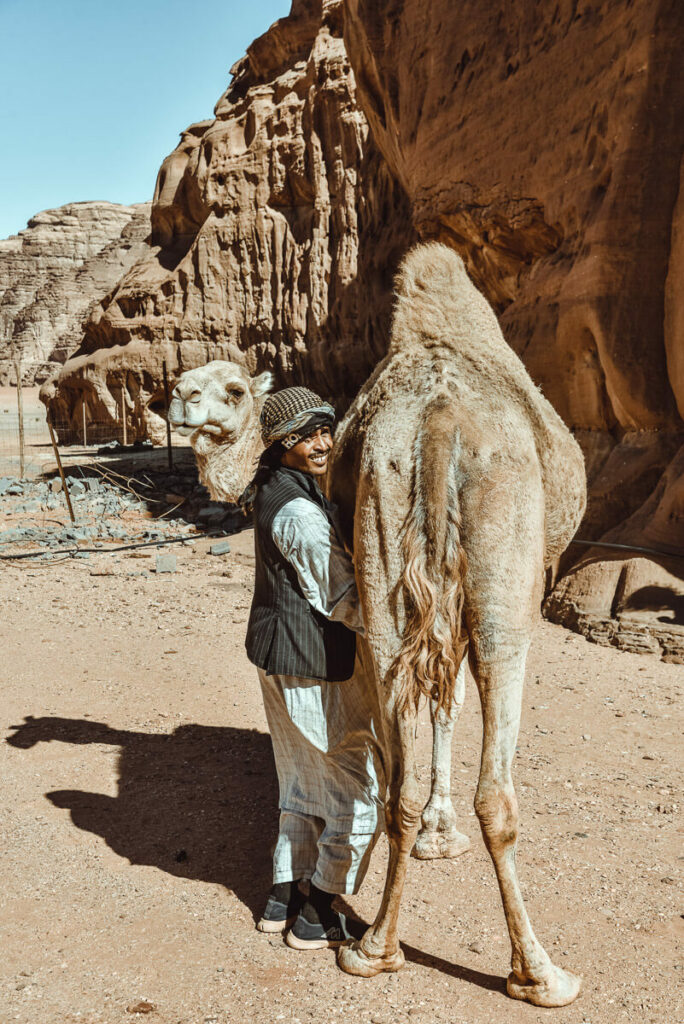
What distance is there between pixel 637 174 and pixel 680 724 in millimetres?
5093

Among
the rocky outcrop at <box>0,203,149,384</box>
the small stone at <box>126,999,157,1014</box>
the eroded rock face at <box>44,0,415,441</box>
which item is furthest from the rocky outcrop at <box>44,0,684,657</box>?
the rocky outcrop at <box>0,203,149,384</box>

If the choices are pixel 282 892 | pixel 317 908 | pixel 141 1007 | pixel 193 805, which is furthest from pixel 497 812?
pixel 193 805

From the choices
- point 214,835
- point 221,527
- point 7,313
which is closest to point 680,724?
point 214,835

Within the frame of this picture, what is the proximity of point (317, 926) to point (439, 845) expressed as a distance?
88cm

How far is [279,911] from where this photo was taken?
9.70 feet

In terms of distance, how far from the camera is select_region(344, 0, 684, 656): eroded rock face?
720 cm

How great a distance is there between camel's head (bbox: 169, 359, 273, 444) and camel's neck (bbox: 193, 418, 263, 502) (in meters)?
0.03

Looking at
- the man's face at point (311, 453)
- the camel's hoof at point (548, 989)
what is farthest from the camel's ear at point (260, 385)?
the camel's hoof at point (548, 989)

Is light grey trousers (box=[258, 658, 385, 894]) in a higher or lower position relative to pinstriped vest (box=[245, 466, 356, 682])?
lower

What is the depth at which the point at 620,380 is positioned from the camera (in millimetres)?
7648

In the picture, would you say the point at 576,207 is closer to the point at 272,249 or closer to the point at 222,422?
the point at 222,422

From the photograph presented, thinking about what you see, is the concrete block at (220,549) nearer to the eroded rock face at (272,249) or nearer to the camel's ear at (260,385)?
the camel's ear at (260,385)

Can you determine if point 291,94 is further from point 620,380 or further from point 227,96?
point 620,380

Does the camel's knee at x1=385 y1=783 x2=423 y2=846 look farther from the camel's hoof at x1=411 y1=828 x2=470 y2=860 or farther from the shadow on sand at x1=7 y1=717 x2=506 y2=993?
the camel's hoof at x1=411 y1=828 x2=470 y2=860
